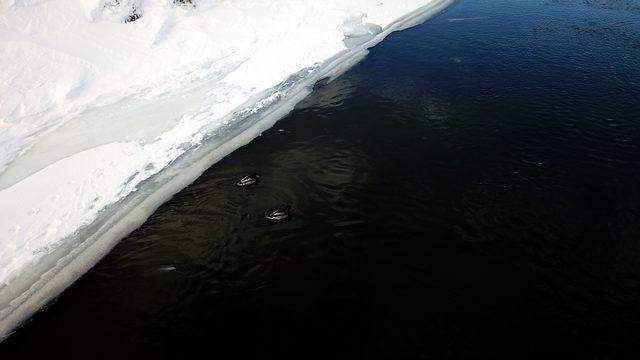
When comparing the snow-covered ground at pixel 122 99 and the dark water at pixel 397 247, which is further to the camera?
the snow-covered ground at pixel 122 99

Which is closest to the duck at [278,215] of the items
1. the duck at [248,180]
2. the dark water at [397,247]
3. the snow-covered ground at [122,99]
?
the dark water at [397,247]

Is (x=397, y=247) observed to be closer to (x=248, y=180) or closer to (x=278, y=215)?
(x=278, y=215)

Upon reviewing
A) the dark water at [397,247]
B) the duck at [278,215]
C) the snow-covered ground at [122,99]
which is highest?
the snow-covered ground at [122,99]

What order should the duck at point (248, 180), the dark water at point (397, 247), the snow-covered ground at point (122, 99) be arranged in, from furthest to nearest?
1. the duck at point (248, 180)
2. the snow-covered ground at point (122, 99)
3. the dark water at point (397, 247)

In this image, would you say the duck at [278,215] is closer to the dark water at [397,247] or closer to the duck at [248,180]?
the dark water at [397,247]

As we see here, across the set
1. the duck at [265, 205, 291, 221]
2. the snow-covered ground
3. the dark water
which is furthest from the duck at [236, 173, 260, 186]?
the snow-covered ground
